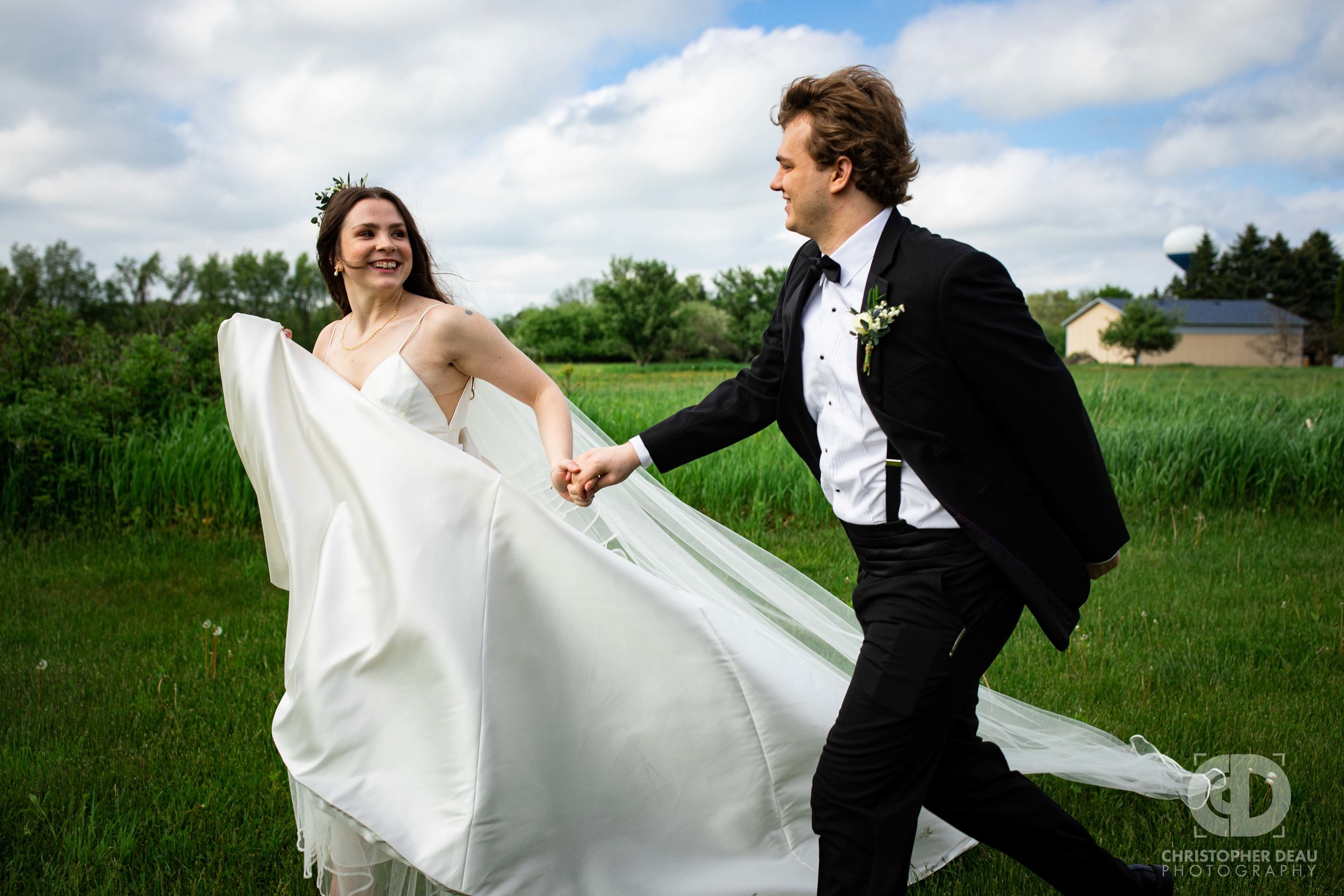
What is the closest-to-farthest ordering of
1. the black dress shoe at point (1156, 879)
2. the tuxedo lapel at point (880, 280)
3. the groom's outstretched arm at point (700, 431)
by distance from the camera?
the tuxedo lapel at point (880, 280)
the black dress shoe at point (1156, 879)
the groom's outstretched arm at point (700, 431)

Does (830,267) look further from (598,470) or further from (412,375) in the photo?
(412,375)

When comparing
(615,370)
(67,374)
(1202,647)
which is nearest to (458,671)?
(1202,647)

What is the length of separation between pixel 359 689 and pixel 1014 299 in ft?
7.21

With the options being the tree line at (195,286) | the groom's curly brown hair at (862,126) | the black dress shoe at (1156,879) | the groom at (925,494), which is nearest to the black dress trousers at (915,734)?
the groom at (925,494)

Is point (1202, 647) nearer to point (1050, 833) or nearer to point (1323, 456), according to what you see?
point (1050, 833)

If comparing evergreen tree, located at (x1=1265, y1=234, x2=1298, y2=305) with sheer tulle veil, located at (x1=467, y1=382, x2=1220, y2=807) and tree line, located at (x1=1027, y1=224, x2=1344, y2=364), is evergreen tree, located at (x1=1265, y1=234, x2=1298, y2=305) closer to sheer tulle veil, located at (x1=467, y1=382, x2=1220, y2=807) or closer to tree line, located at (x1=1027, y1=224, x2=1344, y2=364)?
tree line, located at (x1=1027, y1=224, x2=1344, y2=364)

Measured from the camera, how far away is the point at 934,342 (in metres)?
2.59

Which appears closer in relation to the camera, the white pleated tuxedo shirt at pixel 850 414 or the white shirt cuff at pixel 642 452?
the white pleated tuxedo shirt at pixel 850 414

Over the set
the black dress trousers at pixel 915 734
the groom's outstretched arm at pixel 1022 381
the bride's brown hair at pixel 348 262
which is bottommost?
the black dress trousers at pixel 915 734

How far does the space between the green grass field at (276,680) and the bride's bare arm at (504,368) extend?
190 cm

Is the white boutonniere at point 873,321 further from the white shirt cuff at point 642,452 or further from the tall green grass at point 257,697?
the tall green grass at point 257,697

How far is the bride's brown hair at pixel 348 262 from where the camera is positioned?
12.5ft

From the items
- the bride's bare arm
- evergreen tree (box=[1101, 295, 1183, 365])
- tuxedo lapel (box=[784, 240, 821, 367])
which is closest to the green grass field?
the bride's bare arm

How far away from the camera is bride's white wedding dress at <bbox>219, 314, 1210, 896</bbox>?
280 cm
